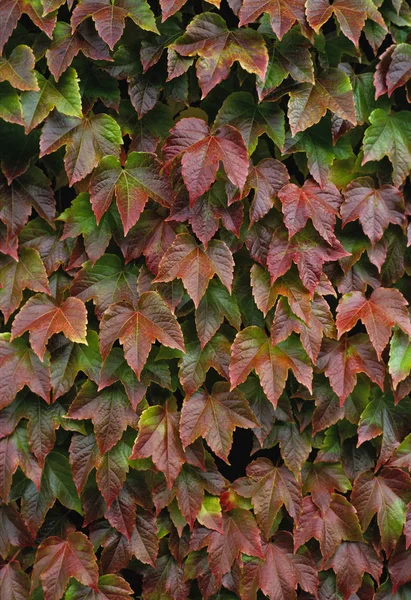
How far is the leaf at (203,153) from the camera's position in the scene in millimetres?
1809

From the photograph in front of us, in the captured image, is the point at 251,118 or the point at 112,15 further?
the point at 251,118

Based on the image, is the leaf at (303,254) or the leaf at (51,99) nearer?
the leaf at (51,99)

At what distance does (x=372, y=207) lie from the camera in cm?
204

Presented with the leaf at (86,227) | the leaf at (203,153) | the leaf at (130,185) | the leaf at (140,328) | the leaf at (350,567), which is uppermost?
the leaf at (203,153)

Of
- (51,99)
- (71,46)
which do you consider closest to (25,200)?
(51,99)

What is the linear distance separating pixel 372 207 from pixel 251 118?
459 mm

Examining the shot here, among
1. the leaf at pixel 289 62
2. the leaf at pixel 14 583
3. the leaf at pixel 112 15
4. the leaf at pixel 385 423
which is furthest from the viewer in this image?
the leaf at pixel 385 423

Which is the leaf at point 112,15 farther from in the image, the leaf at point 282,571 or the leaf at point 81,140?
the leaf at point 282,571

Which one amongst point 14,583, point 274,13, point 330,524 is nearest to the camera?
point 274,13

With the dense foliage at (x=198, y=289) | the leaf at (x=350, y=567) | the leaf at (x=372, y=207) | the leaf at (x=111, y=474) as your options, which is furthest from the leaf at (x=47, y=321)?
the leaf at (x=350, y=567)

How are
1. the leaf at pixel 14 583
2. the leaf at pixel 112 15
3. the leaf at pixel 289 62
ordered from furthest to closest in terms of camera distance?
1. the leaf at pixel 14 583
2. the leaf at pixel 289 62
3. the leaf at pixel 112 15

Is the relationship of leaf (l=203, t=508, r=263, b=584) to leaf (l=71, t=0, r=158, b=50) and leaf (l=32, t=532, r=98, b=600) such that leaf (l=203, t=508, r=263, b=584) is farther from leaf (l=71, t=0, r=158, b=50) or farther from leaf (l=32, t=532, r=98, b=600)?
leaf (l=71, t=0, r=158, b=50)

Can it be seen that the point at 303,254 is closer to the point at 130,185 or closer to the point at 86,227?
the point at 130,185

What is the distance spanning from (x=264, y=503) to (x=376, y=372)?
21.1 inches
